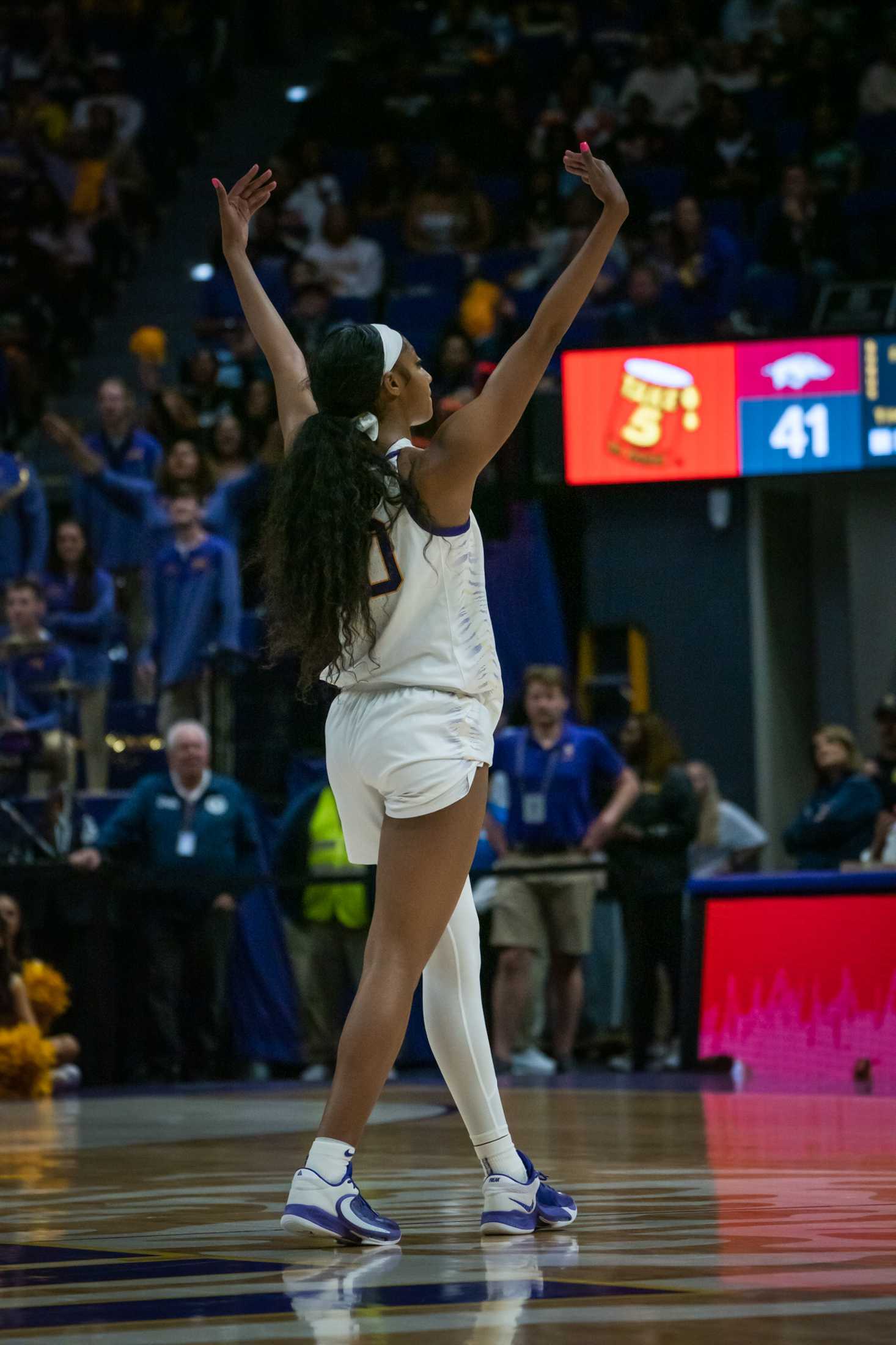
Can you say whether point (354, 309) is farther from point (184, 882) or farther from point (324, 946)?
point (324, 946)

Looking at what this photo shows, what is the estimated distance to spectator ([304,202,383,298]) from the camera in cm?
1565

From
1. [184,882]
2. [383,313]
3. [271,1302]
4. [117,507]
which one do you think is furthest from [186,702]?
[271,1302]

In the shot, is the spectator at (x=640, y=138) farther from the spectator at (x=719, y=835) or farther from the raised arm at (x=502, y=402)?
the raised arm at (x=502, y=402)

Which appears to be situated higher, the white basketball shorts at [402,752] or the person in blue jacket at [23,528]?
the person in blue jacket at [23,528]

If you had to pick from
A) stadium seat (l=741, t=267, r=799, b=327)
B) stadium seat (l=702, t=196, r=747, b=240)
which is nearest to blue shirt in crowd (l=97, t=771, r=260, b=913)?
stadium seat (l=741, t=267, r=799, b=327)

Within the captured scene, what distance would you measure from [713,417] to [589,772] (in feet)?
8.06

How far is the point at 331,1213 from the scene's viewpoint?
3.74 metres

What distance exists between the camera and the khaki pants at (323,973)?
417 inches

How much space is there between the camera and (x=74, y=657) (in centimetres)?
1251

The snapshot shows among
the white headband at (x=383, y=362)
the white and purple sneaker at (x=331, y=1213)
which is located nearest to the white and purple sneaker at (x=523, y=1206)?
the white and purple sneaker at (x=331, y=1213)

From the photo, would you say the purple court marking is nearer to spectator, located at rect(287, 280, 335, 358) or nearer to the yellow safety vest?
the yellow safety vest

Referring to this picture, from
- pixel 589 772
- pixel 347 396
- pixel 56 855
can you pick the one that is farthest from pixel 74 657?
pixel 347 396

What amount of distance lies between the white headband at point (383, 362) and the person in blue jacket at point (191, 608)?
8156 mm

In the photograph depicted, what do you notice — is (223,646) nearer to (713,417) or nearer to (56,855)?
(56,855)
